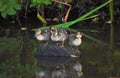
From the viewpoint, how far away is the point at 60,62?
8.58m

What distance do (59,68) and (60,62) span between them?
1.29ft

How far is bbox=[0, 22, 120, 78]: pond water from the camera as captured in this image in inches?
310

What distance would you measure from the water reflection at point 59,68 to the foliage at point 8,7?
3040 mm

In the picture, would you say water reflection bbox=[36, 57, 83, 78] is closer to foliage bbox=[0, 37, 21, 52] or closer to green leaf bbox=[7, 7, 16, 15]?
foliage bbox=[0, 37, 21, 52]

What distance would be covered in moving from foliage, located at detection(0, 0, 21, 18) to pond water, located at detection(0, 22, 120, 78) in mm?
1228

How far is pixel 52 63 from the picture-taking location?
8531 millimetres

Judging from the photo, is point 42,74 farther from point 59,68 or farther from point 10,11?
point 10,11

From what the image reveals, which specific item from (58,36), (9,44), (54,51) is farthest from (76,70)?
(9,44)

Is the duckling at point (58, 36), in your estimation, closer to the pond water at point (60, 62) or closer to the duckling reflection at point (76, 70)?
the pond water at point (60, 62)

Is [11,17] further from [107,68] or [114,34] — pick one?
[107,68]

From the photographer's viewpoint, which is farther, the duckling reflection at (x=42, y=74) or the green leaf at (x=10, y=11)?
the green leaf at (x=10, y=11)

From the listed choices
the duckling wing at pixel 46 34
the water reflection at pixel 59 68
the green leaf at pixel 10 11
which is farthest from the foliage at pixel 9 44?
the water reflection at pixel 59 68

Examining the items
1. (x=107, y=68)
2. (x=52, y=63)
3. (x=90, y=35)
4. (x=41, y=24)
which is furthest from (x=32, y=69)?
(x=41, y=24)

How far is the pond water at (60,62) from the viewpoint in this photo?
7.86 meters
